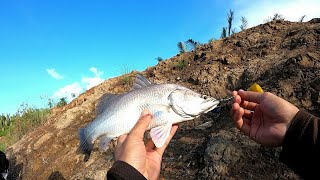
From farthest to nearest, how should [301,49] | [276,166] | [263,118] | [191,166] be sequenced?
[301,49] < [191,166] < [276,166] < [263,118]

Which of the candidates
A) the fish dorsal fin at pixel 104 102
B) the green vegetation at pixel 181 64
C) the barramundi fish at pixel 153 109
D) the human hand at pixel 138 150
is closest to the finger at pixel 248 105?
the barramundi fish at pixel 153 109

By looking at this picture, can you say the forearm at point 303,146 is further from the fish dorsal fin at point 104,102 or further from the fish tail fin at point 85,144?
the fish tail fin at point 85,144

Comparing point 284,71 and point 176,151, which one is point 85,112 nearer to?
point 176,151

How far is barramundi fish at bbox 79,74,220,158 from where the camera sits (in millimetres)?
2965

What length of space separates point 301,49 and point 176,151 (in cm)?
299

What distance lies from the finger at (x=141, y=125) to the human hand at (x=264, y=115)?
2.95 ft

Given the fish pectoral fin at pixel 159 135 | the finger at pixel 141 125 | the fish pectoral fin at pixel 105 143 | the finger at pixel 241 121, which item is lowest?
the finger at pixel 241 121

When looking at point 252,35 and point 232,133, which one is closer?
point 232,133

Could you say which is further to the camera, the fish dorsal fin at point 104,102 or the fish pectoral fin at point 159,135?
the fish dorsal fin at point 104,102

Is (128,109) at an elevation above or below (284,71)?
above

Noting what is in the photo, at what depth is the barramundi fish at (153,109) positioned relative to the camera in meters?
2.96

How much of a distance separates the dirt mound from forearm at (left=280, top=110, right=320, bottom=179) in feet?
5.64

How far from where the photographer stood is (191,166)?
5.01 meters

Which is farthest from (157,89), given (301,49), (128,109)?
(301,49)
